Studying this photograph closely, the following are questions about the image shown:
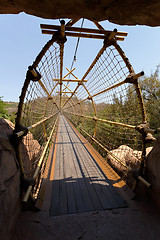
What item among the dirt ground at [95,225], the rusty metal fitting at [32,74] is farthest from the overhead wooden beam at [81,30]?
the dirt ground at [95,225]

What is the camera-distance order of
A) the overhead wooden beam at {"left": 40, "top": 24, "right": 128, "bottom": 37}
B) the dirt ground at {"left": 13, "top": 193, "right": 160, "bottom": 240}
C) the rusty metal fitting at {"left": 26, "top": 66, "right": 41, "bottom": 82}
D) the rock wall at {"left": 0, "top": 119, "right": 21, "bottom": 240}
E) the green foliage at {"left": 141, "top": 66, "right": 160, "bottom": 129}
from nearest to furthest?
the rock wall at {"left": 0, "top": 119, "right": 21, "bottom": 240} < the dirt ground at {"left": 13, "top": 193, "right": 160, "bottom": 240} < the rusty metal fitting at {"left": 26, "top": 66, "right": 41, "bottom": 82} < the overhead wooden beam at {"left": 40, "top": 24, "right": 128, "bottom": 37} < the green foliage at {"left": 141, "top": 66, "right": 160, "bottom": 129}

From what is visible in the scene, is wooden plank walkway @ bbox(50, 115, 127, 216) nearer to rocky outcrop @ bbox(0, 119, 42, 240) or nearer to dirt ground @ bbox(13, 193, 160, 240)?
dirt ground @ bbox(13, 193, 160, 240)

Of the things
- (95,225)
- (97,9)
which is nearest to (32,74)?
(97,9)

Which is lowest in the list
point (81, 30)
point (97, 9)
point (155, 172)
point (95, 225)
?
point (95, 225)

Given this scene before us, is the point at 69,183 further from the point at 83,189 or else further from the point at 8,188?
the point at 8,188

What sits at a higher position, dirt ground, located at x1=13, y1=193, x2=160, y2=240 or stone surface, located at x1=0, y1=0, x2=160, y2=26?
stone surface, located at x1=0, y1=0, x2=160, y2=26

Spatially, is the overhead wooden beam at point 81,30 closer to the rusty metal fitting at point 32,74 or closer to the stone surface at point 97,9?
A: the stone surface at point 97,9

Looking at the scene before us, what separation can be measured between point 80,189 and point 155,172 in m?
1.02

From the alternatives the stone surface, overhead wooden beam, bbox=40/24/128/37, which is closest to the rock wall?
the stone surface

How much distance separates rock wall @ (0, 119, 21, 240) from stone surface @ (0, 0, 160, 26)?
111 centimetres

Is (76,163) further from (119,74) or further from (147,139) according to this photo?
(119,74)

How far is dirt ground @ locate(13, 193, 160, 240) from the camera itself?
1076 millimetres

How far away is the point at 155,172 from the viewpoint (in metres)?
1.35

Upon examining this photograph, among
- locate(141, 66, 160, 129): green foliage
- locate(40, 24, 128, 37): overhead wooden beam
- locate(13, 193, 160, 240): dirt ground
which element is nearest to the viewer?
locate(13, 193, 160, 240): dirt ground
